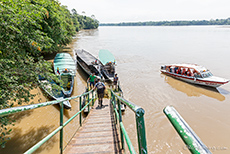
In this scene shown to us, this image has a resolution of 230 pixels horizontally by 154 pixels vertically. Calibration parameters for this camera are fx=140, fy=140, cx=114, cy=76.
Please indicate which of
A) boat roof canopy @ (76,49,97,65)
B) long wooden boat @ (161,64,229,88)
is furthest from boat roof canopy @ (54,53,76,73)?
long wooden boat @ (161,64,229,88)

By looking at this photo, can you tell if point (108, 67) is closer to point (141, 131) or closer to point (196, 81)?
point (196, 81)

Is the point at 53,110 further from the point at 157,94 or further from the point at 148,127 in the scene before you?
the point at 157,94

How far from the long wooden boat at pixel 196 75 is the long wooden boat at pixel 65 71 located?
1219 centimetres

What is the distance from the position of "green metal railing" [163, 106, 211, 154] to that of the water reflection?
1443cm

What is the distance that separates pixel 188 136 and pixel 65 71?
1316 cm

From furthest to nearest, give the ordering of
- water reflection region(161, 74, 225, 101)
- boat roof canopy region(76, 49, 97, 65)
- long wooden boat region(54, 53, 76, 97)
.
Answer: boat roof canopy region(76, 49, 97, 65)
water reflection region(161, 74, 225, 101)
long wooden boat region(54, 53, 76, 97)

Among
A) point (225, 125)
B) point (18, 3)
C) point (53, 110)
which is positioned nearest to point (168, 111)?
point (18, 3)

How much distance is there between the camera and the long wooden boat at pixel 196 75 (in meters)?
14.1

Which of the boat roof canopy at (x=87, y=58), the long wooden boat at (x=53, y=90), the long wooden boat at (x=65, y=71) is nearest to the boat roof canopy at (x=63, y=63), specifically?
the long wooden boat at (x=65, y=71)

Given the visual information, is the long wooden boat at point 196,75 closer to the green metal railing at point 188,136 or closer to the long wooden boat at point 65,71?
the long wooden boat at point 65,71

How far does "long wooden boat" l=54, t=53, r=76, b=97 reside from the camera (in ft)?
39.0

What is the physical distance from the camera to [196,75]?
601 inches

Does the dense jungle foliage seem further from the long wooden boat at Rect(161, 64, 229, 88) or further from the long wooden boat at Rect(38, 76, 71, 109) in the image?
the long wooden boat at Rect(161, 64, 229, 88)

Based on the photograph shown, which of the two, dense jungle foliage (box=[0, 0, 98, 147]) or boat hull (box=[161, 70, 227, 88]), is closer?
dense jungle foliage (box=[0, 0, 98, 147])
